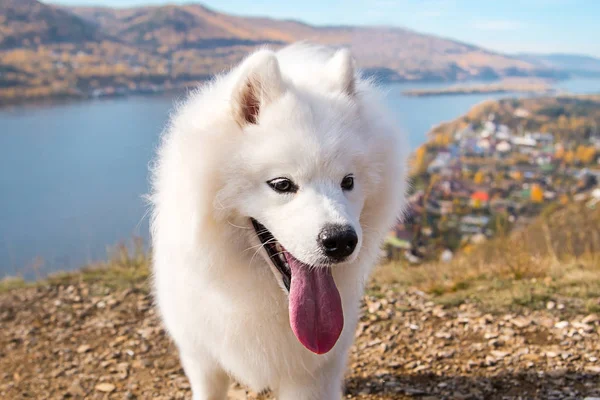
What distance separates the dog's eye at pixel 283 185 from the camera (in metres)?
1.90

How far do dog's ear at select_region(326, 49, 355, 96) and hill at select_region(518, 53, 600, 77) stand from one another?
1912 inches

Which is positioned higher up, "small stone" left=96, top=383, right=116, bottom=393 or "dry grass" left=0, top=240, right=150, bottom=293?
"small stone" left=96, top=383, right=116, bottom=393

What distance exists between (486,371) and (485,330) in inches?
22.7

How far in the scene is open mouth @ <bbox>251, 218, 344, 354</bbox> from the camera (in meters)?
2.03

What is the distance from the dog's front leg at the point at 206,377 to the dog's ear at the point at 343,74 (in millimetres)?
1455

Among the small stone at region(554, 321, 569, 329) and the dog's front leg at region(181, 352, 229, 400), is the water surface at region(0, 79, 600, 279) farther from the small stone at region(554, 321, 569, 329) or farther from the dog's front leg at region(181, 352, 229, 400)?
the small stone at region(554, 321, 569, 329)

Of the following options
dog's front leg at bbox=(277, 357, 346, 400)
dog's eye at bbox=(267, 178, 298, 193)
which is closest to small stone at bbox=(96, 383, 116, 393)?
dog's front leg at bbox=(277, 357, 346, 400)

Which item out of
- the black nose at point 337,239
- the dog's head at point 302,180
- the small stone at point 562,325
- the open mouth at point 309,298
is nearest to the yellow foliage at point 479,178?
the small stone at point 562,325

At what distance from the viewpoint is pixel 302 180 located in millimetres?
1873

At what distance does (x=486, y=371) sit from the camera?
11.1 feet

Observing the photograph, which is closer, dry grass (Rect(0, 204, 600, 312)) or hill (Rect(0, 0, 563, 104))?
dry grass (Rect(0, 204, 600, 312))

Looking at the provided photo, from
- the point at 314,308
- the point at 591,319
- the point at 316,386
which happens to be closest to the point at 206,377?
the point at 316,386

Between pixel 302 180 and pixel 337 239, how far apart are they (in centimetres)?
27

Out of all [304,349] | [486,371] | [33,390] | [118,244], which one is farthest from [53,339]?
[486,371]
